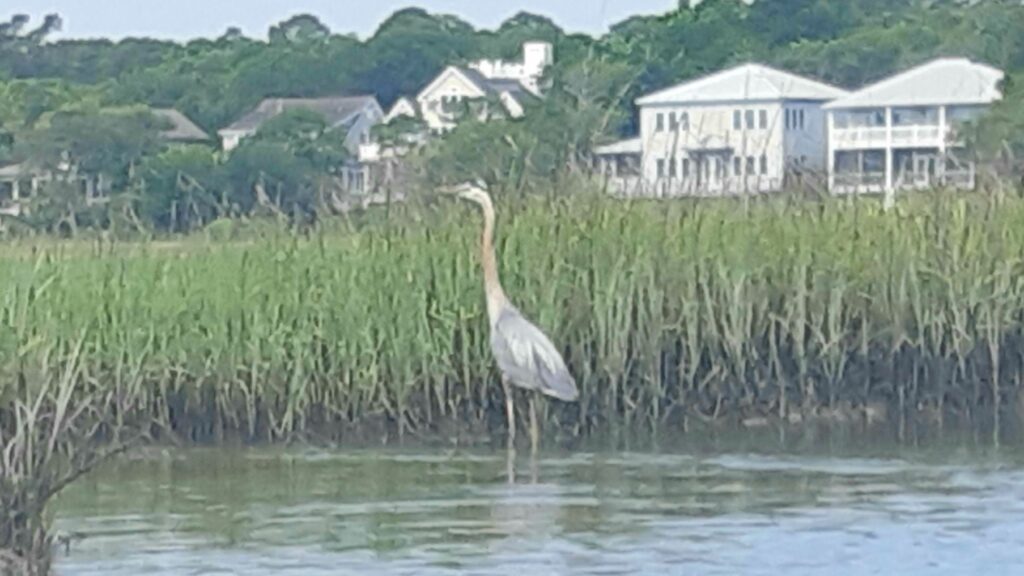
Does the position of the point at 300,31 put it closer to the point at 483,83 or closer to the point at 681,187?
the point at 483,83

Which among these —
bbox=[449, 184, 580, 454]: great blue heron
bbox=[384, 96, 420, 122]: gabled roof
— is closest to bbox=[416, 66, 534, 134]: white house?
bbox=[384, 96, 420, 122]: gabled roof

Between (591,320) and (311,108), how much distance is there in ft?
105

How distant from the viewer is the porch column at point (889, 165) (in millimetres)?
16859

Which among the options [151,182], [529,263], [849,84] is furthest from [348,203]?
[849,84]

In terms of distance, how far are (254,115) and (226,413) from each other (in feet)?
112

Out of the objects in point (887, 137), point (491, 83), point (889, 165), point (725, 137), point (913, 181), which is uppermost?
point (491, 83)

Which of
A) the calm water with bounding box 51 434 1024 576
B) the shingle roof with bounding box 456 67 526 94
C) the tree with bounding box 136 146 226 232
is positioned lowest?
the calm water with bounding box 51 434 1024 576

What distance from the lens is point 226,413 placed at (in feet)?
50.0

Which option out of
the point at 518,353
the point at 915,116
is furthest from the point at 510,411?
the point at 915,116

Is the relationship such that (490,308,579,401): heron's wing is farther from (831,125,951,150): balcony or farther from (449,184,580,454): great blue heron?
(831,125,951,150): balcony

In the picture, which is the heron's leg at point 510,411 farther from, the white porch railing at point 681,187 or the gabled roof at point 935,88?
the gabled roof at point 935,88

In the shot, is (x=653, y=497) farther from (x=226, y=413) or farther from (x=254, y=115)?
(x=254, y=115)

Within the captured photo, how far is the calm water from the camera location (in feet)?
37.2

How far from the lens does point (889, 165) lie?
32.2m
